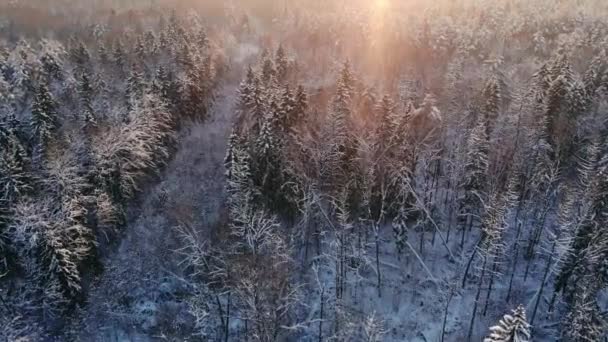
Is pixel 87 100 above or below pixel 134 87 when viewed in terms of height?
below

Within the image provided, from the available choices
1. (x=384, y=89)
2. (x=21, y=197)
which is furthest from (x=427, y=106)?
(x=21, y=197)

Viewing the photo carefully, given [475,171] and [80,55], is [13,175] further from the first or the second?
[475,171]

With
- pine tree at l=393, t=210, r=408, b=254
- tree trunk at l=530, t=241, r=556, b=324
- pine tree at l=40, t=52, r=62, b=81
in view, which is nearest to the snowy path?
pine tree at l=393, t=210, r=408, b=254

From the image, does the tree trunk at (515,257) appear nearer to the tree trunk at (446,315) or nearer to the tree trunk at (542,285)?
the tree trunk at (542,285)

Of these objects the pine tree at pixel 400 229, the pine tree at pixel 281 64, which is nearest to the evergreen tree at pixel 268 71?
the pine tree at pixel 281 64

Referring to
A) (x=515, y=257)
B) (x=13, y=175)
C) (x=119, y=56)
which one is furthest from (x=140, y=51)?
(x=515, y=257)

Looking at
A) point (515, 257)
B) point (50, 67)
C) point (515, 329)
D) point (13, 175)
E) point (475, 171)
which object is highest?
point (50, 67)

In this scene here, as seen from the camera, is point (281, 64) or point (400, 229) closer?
point (400, 229)
